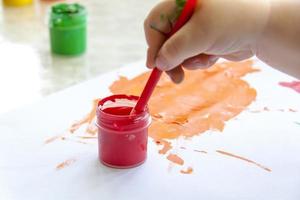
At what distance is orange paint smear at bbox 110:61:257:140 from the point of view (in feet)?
2.55

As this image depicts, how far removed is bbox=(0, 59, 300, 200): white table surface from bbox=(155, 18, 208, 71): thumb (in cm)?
15

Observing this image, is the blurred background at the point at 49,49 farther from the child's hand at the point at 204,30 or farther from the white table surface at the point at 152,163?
the child's hand at the point at 204,30

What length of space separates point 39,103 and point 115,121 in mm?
190

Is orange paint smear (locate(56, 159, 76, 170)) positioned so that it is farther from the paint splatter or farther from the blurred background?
the paint splatter

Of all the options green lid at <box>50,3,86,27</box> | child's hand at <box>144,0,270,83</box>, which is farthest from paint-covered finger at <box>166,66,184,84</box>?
green lid at <box>50,3,86,27</box>

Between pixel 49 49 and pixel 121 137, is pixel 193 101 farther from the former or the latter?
pixel 49 49

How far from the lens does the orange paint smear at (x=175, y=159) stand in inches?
27.6

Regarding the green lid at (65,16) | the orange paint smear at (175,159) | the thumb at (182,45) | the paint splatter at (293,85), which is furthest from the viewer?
the green lid at (65,16)

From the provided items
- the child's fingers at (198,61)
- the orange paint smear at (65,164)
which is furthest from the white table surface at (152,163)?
the child's fingers at (198,61)

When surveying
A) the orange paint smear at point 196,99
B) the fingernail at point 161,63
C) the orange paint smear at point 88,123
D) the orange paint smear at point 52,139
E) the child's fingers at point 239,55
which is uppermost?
the fingernail at point 161,63

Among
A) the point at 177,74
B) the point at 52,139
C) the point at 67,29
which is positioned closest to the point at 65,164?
the point at 52,139

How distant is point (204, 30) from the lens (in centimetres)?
60

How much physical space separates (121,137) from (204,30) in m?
0.17

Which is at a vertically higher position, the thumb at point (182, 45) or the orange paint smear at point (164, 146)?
the thumb at point (182, 45)
